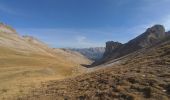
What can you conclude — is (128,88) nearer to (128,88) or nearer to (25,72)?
(128,88)

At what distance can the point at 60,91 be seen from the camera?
2892 centimetres

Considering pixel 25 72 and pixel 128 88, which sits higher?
pixel 25 72

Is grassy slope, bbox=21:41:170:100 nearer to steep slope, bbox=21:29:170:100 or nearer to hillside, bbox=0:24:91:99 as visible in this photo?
steep slope, bbox=21:29:170:100

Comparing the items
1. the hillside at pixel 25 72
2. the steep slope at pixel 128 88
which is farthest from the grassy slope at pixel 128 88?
the hillside at pixel 25 72

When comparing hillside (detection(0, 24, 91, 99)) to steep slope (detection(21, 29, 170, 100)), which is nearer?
steep slope (detection(21, 29, 170, 100))

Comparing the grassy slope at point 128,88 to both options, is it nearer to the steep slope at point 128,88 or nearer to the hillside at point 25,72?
the steep slope at point 128,88

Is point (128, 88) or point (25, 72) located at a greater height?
point (25, 72)

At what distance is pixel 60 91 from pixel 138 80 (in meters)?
8.32

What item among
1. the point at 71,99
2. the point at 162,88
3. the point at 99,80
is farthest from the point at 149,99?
the point at 99,80

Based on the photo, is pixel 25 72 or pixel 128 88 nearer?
pixel 128 88

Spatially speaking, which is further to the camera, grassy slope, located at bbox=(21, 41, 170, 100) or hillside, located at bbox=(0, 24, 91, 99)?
hillside, located at bbox=(0, 24, 91, 99)

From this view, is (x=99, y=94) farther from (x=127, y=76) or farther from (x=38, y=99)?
(x=38, y=99)

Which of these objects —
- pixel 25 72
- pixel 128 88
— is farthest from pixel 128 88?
pixel 25 72

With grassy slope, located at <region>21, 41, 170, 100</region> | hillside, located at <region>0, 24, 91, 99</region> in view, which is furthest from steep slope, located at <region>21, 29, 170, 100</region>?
hillside, located at <region>0, 24, 91, 99</region>
